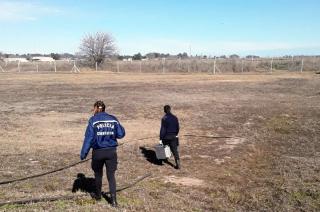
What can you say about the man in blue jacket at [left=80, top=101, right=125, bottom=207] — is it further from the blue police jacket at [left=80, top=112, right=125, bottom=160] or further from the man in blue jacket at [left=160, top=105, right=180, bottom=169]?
the man in blue jacket at [left=160, top=105, right=180, bottom=169]

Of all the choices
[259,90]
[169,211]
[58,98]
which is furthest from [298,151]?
[259,90]

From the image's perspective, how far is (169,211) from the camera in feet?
24.9

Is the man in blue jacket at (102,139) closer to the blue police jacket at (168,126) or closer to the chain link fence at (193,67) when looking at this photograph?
the blue police jacket at (168,126)

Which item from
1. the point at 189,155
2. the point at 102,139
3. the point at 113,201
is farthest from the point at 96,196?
the point at 189,155

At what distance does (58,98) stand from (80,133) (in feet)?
36.9

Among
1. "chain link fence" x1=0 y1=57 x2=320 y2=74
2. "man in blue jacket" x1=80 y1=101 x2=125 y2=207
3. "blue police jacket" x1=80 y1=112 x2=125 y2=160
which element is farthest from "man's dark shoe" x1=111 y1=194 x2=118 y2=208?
"chain link fence" x1=0 y1=57 x2=320 y2=74

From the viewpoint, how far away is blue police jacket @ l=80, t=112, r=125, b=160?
7.12m

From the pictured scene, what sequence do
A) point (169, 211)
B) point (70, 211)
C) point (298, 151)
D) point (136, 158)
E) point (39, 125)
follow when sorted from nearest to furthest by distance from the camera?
point (70, 211)
point (169, 211)
point (136, 158)
point (298, 151)
point (39, 125)

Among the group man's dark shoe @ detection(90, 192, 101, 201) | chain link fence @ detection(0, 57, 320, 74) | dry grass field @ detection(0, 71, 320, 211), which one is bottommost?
dry grass field @ detection(0, 71, 320, 211)

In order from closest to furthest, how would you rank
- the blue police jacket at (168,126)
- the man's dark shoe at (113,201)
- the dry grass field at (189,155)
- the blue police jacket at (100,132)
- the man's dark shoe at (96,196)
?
the blue police jacket at (100,132) → the man's dark shoe at (113,201) → the man's dark shoe at (96,196) → the dry grass field at (189,155) → the blue police jacket at (168,126)

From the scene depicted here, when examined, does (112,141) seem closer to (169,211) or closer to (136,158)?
(169,211)

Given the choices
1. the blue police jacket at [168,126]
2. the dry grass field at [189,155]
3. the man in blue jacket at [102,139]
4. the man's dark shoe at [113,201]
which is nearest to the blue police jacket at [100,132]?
the man in blue jacket at [102,139]

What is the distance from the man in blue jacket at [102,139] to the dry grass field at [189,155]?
66 centimetres

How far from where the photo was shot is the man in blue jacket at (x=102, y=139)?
23.4 ft
